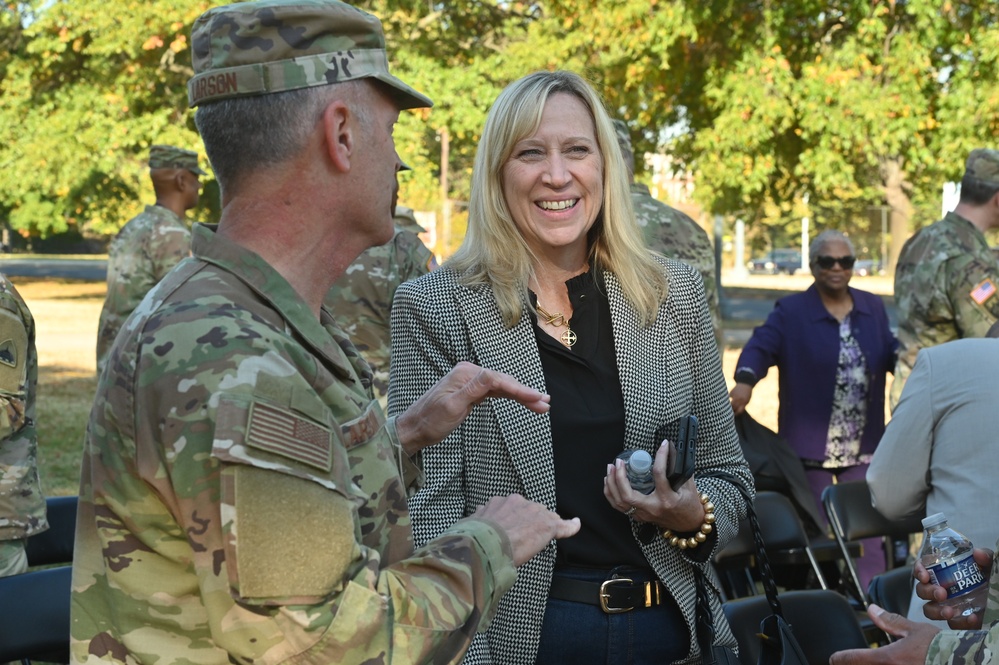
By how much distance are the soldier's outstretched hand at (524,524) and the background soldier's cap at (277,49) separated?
0.64m

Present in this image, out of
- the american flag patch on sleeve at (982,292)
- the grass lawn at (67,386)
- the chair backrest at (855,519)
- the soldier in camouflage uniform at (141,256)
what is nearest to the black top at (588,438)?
the chair backrest at (855,519)

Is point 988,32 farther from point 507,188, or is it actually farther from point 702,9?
point 507,188

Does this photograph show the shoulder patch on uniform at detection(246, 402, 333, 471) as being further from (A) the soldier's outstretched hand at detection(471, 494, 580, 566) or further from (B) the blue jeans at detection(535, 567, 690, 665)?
(B) the blue jeans at detection(535, 567, 690, 665)

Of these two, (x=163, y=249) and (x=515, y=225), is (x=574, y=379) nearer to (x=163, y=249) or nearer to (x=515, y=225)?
(x=515, y=225)

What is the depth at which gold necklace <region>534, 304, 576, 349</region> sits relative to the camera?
271 cm

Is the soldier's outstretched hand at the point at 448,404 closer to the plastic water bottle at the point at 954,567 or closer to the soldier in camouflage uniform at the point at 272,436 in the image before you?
the soldier in camouflage uniform at the point at 272,436

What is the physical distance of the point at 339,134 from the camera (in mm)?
1640

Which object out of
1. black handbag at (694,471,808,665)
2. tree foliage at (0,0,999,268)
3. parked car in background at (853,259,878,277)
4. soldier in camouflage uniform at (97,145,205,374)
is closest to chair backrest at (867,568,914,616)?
black handbag at (694,471,808,665)

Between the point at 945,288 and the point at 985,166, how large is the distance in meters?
0.66

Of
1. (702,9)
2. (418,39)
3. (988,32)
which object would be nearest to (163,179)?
(702,9)

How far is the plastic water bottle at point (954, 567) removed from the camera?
2588mm

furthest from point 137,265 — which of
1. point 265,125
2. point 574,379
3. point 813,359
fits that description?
point 265,125

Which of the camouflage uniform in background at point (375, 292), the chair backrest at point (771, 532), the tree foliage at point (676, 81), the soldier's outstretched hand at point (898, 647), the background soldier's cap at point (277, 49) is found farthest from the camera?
the tree foliage at point (676, 81)

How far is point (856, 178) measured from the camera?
1608 centimetres
